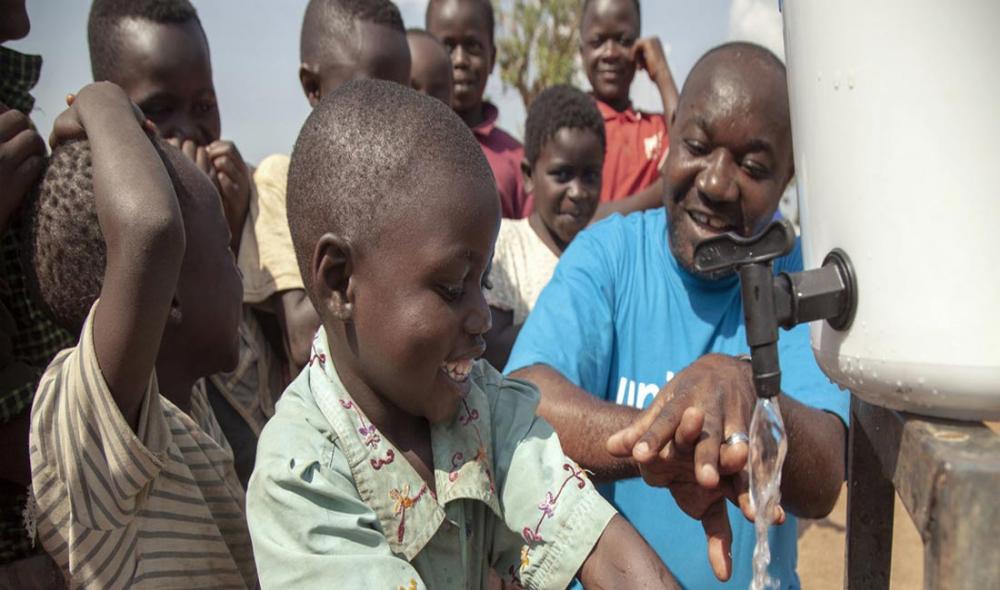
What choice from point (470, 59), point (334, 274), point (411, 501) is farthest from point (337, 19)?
point (411, 501)

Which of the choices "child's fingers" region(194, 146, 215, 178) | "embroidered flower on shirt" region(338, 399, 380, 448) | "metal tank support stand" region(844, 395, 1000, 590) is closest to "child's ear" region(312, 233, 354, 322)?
"embroidered flower on shirt" region(338, 399, 380, 448)

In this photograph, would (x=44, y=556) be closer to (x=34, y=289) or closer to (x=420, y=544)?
(x=34, y=289)

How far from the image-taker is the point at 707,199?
202 cm

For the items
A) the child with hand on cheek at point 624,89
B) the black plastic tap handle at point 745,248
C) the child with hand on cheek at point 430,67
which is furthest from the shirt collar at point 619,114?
the black plastic tap handle at point 745,248

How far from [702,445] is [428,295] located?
446 millimetres

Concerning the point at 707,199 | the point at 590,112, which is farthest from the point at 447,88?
the point at 707,199

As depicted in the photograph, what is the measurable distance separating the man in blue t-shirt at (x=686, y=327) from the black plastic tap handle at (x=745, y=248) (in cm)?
37

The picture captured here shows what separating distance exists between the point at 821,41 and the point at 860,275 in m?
0.27

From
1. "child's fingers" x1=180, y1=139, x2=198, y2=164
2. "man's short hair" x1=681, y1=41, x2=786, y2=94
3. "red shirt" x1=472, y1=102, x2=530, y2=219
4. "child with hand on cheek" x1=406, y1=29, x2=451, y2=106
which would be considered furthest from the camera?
"red shirt" x1=472, y1=102, x2=530, y2=219

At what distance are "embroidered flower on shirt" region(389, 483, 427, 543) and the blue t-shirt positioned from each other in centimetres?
59

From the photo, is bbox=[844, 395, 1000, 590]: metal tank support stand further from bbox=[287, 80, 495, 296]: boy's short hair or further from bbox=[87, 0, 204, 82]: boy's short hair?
bbox=[87, 0, 204, 82]: boy's short hair

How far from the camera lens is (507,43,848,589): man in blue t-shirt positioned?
160cm

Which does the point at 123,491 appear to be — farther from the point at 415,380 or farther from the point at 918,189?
the point at 918,189

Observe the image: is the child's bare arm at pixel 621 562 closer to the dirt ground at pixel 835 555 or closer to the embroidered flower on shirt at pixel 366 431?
the embroidered flower on shirt at pixel 366 431
